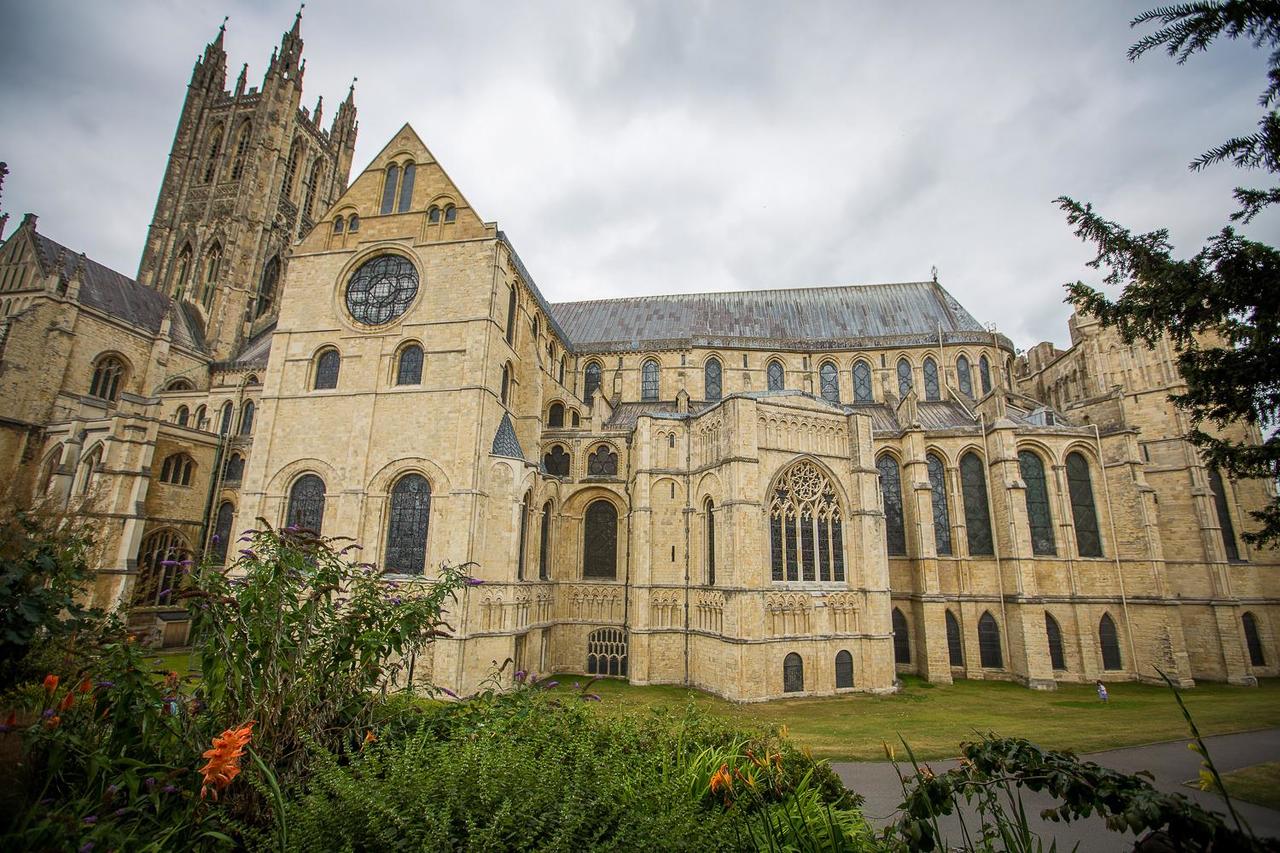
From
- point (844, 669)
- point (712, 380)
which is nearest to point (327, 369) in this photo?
point (712, 380)

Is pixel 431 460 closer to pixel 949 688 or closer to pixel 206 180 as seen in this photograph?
pixel 949 688

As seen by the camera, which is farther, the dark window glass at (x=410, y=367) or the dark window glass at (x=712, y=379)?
the dark window glass at (x=712, y=379)

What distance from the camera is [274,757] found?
4.98 m

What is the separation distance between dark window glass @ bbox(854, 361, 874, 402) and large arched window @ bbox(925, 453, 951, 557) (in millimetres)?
5557

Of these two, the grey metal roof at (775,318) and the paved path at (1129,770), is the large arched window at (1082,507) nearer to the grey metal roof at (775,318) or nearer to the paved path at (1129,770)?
the grey metal roof at (775,318)

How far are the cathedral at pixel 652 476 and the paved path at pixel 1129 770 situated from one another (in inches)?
282

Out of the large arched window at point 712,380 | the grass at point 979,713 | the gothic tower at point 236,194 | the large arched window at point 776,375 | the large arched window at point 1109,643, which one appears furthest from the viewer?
the gothic tower at point 236,194

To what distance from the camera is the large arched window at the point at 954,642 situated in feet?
76.4

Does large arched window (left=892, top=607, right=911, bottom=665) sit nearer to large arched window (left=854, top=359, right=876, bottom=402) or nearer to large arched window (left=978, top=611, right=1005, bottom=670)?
large arched window (left=978, top=611, right=1005, bottom=670)

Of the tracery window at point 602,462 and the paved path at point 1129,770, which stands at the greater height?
the tracery window at point 602,462

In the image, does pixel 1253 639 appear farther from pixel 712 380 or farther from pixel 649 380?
pixel 649 380

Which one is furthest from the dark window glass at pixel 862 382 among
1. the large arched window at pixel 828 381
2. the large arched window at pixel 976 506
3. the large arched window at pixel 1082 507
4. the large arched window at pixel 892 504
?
the large arched window at pixel 1082 507

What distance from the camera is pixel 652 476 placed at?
22281 millimetres

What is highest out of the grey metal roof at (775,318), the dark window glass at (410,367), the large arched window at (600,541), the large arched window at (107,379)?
the grey metal roof at (775,318)
